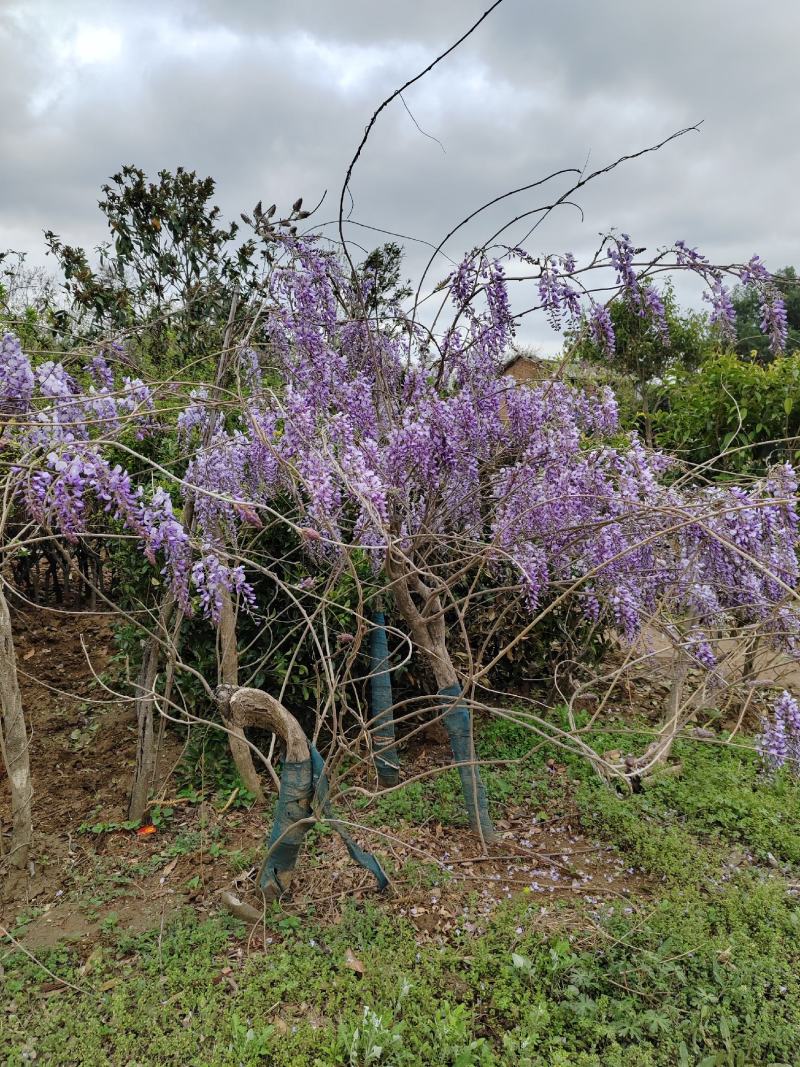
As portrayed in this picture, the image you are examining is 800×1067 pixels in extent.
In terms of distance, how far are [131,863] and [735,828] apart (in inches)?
111

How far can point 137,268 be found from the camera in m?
6.99

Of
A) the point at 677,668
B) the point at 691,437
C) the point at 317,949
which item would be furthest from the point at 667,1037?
the point at 691,437

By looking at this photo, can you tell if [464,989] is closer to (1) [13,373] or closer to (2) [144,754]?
(2) [144,754]

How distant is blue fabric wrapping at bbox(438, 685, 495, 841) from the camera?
122 inches

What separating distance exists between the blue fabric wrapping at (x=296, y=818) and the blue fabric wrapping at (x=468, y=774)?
581 mm

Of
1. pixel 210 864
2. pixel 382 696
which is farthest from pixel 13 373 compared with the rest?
pixel 382 696

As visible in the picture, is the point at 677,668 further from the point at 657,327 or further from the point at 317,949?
the point at 317,949

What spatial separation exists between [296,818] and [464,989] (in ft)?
2.65

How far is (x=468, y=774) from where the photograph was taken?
310 centimetres

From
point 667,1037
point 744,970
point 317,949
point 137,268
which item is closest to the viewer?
point 667,1037

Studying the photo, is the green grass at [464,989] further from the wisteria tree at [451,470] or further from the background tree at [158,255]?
the background tree at [158,255]

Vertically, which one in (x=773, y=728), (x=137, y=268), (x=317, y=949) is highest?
(x=137, y=268)

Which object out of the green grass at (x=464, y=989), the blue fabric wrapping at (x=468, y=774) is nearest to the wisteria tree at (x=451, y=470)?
the blue fabric wrapping at (x=468, y=774)

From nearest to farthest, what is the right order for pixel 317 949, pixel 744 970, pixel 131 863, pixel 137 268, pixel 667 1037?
1. pixel 667 1037
2. pixel 744 970
3. pixel 317 949
4. pixel 131 863
5. pixel 137 268
